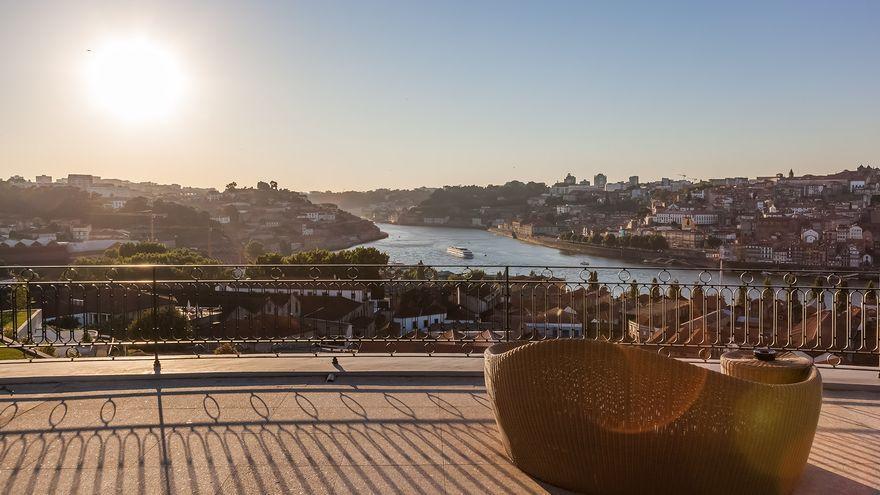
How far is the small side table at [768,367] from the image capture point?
10.6 ft

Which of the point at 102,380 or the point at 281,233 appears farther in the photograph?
the point at 281,233

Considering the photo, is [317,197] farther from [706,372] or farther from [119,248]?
[706,372]

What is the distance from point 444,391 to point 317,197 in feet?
387

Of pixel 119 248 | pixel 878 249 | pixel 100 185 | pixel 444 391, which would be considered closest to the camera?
pixel 444 391

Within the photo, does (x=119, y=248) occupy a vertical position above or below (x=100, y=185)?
below

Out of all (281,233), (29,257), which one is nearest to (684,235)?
Answer: (281,233)

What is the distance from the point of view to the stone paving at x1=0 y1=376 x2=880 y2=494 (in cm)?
308

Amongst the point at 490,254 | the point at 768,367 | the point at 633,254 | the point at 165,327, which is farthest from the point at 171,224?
the point at 768,367

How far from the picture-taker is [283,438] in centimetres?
366

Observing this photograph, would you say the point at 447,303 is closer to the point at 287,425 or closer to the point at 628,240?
the point at 287,425

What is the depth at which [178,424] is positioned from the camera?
3900mm

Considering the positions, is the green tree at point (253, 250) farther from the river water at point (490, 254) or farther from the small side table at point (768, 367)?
the small side table at point (768, 367)

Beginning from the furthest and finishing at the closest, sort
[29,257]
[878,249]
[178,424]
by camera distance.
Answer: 1. [29,257]
2. [878,249]
3. [178,424]

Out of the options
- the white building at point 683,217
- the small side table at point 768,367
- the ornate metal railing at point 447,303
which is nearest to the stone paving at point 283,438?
the small side table at point 768,367
